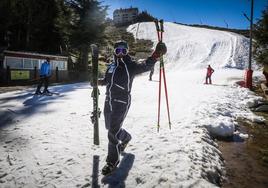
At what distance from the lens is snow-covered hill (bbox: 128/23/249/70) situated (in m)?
48.4

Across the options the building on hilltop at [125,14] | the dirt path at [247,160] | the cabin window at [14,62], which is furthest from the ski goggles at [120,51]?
the building on hilltop at [125,14]

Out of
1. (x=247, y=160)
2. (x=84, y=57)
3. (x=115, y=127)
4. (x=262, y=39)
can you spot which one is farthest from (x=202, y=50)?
(x=115, y=127)

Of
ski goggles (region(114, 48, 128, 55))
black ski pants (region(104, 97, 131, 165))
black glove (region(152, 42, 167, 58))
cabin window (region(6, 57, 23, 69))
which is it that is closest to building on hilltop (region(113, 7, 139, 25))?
cabin window (region(6, 57, 23, 69))

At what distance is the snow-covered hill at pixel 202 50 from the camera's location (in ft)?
159

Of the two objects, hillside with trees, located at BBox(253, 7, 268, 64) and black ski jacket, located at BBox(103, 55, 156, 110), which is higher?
hillside with trees, located at BBox(253, 7, 268, 64)

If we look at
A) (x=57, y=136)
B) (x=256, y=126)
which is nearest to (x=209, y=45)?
(x=256, y=126)

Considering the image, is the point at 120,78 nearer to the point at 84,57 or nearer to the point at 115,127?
the point at 115,127

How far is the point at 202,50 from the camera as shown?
186 ft

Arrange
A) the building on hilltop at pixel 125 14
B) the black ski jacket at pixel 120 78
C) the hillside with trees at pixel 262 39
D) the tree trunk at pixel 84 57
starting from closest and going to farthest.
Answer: the black ski jacket at pixel 120 78
the hillside with trees at pixel 262 39
the tree trunk at pixel 84 57
the building on hilltop at pixel 125 14

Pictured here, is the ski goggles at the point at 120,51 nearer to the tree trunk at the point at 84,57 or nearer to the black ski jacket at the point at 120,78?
the black ski jacket at the point at 120,78

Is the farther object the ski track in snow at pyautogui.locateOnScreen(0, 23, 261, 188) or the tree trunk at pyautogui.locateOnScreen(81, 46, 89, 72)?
the tree trunk at pyautogui.locateOnScreen(81, 46, 89, 72)

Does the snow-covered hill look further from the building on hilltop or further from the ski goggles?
the building on hilltop

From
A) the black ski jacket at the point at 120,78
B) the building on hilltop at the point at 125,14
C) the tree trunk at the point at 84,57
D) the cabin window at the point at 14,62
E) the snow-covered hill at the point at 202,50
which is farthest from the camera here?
the building on hilltop at the point at 125,14

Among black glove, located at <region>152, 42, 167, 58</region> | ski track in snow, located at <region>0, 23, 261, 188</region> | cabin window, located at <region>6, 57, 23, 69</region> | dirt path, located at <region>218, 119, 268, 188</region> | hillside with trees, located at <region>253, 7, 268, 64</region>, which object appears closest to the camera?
ski track in snow, located at <region>0, 23, 261, 188</region>
